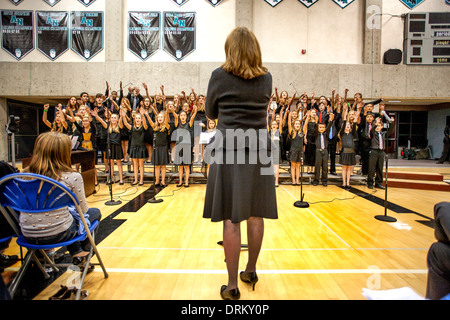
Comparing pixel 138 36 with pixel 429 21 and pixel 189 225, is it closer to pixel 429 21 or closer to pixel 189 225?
pixel 189 225

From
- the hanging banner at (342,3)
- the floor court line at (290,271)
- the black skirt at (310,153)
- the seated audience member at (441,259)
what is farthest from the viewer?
the hanging banner at (342,3)

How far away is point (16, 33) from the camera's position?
31.6ft

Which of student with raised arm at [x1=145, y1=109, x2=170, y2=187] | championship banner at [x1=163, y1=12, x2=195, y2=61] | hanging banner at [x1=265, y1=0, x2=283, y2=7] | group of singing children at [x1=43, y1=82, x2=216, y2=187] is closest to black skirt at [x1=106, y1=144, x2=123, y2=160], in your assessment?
group of singing children at [x1=43, y1=82, x2=216, y2=187]

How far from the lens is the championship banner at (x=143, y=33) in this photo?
31.9ft

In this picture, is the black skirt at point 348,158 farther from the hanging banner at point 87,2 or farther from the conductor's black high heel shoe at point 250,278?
the hanging banner at point 87,2

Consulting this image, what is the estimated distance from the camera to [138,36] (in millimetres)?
9742

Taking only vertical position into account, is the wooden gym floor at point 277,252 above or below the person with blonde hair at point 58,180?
below

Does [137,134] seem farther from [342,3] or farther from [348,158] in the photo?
[342,3]

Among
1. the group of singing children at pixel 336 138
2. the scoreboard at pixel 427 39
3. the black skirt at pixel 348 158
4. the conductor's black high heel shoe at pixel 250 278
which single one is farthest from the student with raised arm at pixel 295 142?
the scoreboard at pixel 427 39

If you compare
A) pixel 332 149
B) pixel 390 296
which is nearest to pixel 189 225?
pixel 390 296

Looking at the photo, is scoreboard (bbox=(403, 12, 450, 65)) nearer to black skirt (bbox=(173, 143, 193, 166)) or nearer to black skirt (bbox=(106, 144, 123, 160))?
black skirt (bbox=(173, 143, 193, 166))

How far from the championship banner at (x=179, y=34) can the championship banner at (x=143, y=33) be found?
326mm
